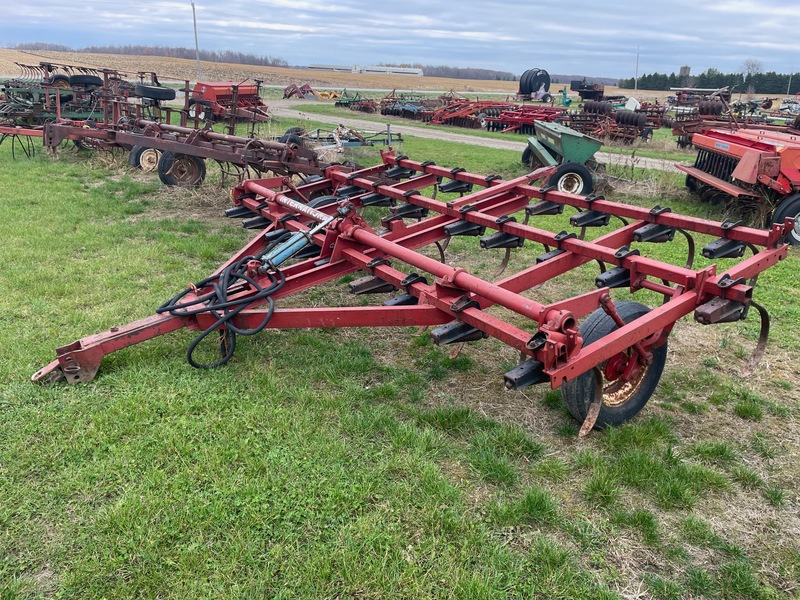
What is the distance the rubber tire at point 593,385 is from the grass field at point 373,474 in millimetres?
110

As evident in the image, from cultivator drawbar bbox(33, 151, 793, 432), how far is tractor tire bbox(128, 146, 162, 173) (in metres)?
7.43

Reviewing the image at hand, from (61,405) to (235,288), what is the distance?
1237 mm

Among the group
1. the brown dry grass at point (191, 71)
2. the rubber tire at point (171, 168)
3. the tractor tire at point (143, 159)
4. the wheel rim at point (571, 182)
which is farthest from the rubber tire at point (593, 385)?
the brown dry grass at point (191, 71)

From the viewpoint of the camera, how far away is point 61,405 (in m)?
3.40

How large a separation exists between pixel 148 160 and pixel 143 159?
0.29ft

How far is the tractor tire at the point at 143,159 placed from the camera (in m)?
11.1

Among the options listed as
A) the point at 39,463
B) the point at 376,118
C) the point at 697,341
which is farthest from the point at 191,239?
the point at 376,118

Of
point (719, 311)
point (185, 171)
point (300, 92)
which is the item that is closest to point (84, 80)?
point (185, 171)

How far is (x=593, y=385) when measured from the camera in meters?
3.27

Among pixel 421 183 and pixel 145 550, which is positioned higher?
pixel 421 183

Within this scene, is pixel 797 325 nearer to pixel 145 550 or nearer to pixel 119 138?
pixel 145 550

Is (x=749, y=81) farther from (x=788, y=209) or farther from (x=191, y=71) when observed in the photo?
(x=788, y=209)

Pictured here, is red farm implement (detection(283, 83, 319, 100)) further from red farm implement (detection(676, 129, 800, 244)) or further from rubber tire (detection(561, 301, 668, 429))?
rubber tire (detection(561, 301, 668, 429))

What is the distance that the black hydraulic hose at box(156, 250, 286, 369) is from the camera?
3654 mm
